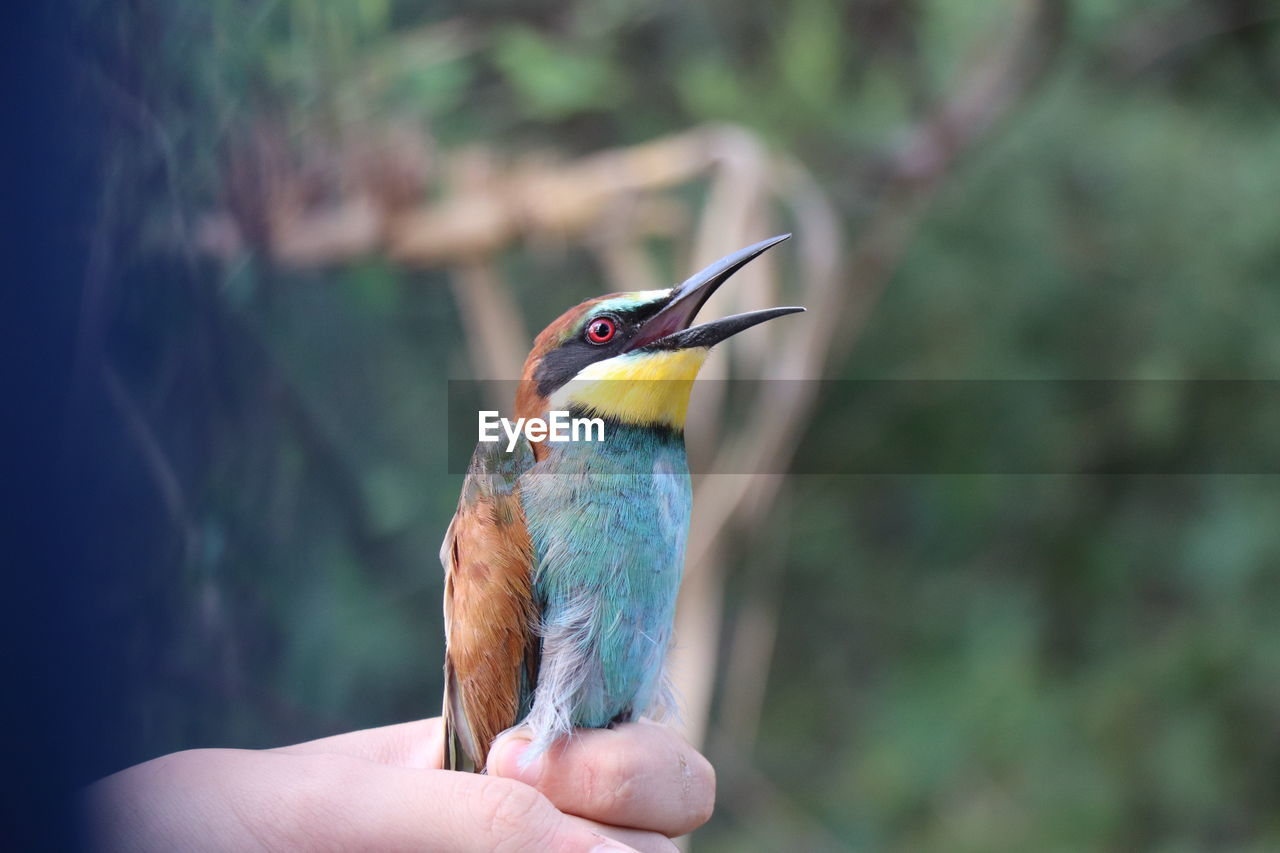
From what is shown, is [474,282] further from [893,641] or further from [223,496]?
[893,641]

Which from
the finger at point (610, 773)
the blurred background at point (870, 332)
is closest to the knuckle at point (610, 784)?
the finger at point (610, 773)

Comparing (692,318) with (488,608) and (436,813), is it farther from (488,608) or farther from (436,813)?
(436,813)

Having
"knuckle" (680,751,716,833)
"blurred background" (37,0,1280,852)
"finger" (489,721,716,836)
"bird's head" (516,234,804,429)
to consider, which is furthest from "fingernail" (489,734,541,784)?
"blurred background" (37,0,1280,852)

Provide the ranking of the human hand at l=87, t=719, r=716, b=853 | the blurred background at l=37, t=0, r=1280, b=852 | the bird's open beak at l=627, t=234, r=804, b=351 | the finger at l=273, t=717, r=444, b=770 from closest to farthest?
1. the human hand at l=87, t=719, r=716, b=853
2. the bird's open beak at l=627, t=234, r=804, b=351
3. the finger at l=273, t=717, r=444, b=770
4. the blurred background at l=37, t=0, r=1280, b=852

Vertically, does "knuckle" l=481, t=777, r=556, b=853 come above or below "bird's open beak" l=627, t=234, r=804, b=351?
below

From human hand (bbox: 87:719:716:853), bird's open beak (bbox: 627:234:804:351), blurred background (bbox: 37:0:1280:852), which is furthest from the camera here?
Answer: blurred background (bbox: 37:0:1280:852)

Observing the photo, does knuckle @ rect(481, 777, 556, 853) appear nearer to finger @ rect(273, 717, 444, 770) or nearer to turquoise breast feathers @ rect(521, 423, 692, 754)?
turquoise breast feathers @ rect(521, 423, 692, 754)

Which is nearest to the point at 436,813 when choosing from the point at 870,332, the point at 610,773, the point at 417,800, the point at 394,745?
the point at 417,800

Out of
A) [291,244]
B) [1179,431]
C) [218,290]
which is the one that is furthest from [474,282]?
[1179,431]
